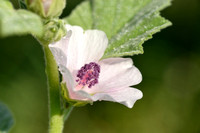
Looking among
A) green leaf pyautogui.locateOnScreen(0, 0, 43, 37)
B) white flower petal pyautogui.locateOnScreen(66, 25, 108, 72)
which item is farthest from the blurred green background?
green leaf pyautogui.locateOnScreen(0, 0, 43, 37)

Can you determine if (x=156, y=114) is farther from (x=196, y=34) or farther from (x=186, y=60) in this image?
(x=196, y=34)

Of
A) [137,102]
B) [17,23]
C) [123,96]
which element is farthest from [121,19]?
[137,102]

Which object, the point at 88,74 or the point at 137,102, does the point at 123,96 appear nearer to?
the point at 88,74

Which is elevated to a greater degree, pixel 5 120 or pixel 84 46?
pixel 84 46

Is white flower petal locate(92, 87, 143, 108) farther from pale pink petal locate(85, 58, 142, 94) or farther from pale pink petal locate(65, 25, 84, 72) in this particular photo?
pale pink petal locate(65, 25, 84, 72)

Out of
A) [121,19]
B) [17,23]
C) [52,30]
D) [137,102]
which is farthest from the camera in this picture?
[137,102]
